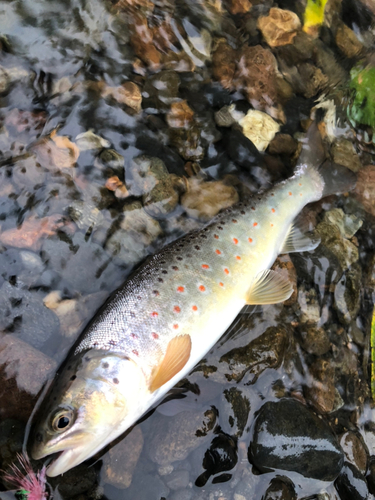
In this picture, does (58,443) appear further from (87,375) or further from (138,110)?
(138,110)

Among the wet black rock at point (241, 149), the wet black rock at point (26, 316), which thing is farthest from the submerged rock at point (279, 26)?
the wet black rock at point (26, 316)

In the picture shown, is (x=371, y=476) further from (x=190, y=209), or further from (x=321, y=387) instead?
(x=190, y=209)

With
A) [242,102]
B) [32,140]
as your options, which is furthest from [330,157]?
[32,140]

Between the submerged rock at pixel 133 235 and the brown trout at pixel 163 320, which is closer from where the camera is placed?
the brown trout at pixel 163 320

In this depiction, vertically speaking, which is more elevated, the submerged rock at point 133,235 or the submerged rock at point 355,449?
the submerged rock at point 133,235

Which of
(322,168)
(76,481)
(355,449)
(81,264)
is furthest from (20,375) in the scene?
(322,168)

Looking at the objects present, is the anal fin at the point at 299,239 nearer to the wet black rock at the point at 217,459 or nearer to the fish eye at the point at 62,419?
the wet black rock at the point at 217,459

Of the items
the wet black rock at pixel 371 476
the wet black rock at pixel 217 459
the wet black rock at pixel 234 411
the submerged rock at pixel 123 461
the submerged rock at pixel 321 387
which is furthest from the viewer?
the submerged rock at pixel 321 387

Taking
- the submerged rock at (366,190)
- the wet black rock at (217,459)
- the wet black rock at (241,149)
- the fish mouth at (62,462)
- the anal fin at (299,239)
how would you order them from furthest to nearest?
the submerged rock at (366,190) → the wet black rock at (241,149) → the anal fin at (299,239) → the wet black rock at (217,459) → the fish mouth at (62,462)
